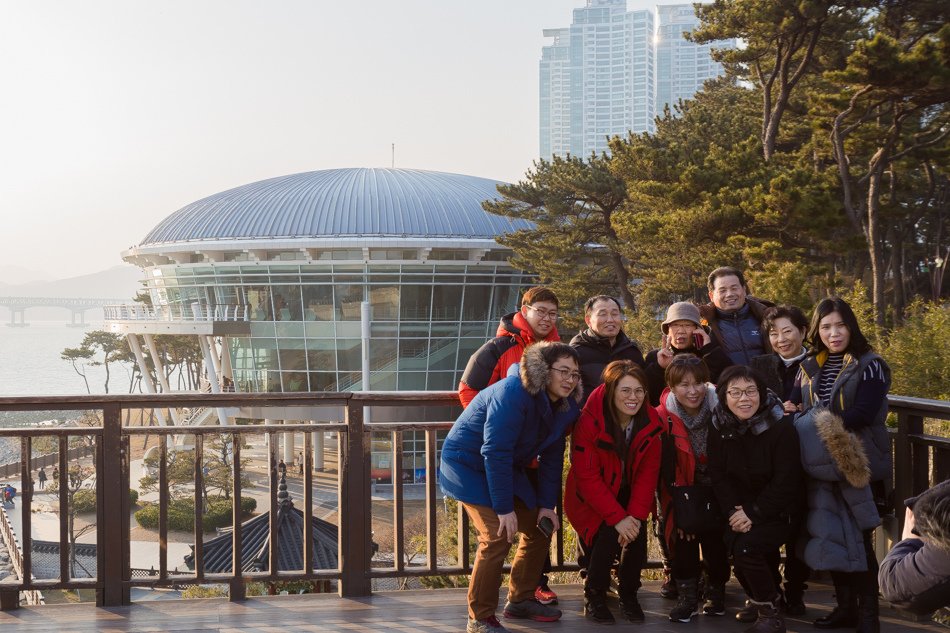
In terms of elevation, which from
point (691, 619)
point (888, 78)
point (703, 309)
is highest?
point (888, 78)

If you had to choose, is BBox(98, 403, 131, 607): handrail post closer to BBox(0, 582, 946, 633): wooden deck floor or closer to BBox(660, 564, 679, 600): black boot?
BBox(0, 582, 946, 633): wooden deck floor

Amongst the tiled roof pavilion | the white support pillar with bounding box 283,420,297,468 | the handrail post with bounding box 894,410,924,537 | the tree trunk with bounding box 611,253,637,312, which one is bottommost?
the white support pillar with bounding box 283,420,297,468

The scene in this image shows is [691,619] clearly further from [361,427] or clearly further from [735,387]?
[361,427]

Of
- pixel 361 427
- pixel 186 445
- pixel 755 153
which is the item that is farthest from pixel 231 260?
pixel 361 427

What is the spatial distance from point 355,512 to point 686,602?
162 cm

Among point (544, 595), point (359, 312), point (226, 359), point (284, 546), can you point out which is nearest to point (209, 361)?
point (226, 359)

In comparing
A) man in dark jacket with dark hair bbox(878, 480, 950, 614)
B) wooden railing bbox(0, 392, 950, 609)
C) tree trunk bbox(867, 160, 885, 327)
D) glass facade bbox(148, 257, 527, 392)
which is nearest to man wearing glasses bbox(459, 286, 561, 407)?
wooden railing bbox(0, 392, 950, 609)

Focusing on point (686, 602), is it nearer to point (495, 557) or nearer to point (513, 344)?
point (495, 557)

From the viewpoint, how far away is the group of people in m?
3.57

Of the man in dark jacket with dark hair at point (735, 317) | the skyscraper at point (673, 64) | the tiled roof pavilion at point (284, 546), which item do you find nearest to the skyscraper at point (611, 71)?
the skyscraper at point (673, 64)

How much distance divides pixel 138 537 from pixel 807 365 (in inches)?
1003

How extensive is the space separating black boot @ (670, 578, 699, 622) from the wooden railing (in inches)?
28.0

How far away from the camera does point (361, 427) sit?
424 cm

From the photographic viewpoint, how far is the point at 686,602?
3.84 meters
